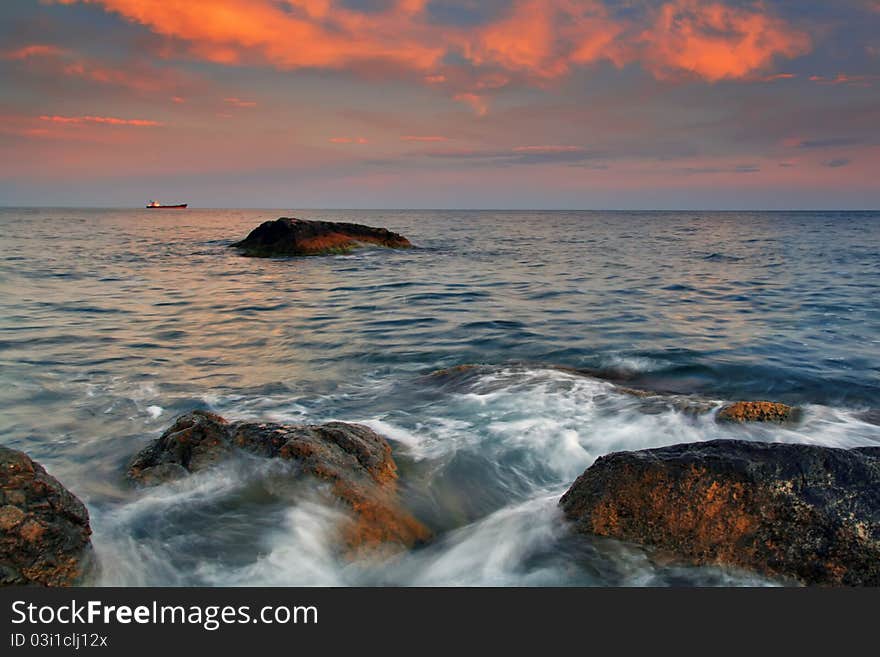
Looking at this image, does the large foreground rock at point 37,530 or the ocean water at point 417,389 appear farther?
the ocean water at point 417,389

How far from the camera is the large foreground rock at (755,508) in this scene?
12.5 ft

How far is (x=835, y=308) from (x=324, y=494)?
16721 mm

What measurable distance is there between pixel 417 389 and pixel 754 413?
454cm

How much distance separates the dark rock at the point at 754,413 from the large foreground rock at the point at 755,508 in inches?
90.2

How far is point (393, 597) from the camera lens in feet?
12.1

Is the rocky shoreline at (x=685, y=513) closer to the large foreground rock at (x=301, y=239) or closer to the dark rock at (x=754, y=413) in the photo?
the dark rock at (x=754, y=413)

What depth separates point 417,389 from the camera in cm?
860

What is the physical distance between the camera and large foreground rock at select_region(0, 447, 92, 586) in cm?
365

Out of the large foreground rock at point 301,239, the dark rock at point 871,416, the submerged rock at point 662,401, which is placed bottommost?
the dark rock at point 871,416

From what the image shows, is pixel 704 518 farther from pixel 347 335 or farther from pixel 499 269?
pixel 499 269

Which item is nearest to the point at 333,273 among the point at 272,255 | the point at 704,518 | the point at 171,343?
the point at 272,255

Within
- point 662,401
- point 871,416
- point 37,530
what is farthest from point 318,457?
point 871,416

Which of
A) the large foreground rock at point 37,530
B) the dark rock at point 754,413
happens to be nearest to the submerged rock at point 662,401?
the dark rock at point 754,413

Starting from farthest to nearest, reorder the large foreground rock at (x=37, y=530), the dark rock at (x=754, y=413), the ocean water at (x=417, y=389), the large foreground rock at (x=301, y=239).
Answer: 1. the large foreground rock at (x=301, y=239)
2. the dark rock at (x=754, y=413)
3. the ocean water at (x=417, y=389)
4. the large foreground rock at (x=37, y=530)
